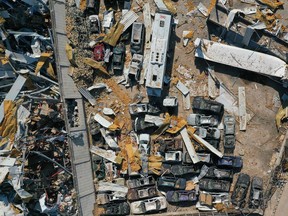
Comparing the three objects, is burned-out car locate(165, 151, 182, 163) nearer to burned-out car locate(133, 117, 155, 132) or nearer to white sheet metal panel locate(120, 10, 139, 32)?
burned-out car locate(133, 117, 155, 132)

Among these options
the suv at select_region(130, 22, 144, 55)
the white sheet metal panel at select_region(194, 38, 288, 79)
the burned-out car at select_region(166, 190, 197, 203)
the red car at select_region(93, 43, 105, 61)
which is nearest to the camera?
the white sheet metal panel at select_region(194, 38, 288, 79)

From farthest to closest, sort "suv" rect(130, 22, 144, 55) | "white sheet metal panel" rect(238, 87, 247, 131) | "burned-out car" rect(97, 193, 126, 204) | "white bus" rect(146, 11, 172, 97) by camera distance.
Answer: "burned-out car" rect(97, 193, 126, 204)
"white sheet metal panel" rect(238, 87, 247, 131)
"suv" rect(130, 22, 144, 55)
"white bus" rect(146, 11, 172, 97)

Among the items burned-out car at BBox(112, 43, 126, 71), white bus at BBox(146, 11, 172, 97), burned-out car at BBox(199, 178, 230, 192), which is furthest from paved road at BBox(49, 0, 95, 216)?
burned-out car at BBox(199, 178, 230, 192)

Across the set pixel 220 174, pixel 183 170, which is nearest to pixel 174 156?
pixel 183 170

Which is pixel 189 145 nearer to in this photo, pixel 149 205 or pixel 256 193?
pixel 149 205

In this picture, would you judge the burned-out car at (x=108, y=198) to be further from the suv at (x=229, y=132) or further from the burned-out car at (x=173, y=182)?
the suv at (x=229, y=132)

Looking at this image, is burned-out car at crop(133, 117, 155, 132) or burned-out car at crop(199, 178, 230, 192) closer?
burned-out car at crop(199, 178, 230, 192)

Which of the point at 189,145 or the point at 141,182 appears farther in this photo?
the point at 141,182
